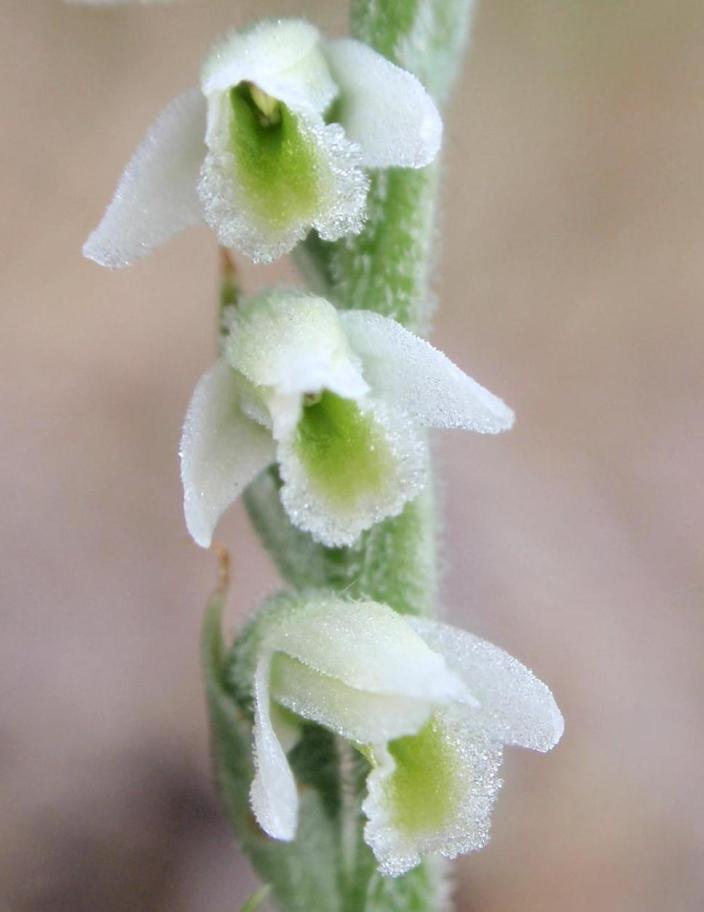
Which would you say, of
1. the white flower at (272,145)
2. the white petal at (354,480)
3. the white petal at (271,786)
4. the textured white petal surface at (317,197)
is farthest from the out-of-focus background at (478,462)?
the white petal at (271,786)

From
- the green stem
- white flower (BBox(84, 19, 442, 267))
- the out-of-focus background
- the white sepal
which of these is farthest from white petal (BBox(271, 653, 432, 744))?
the out-of-focus background

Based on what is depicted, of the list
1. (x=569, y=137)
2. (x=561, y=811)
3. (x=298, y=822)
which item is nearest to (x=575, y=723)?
(x=561, y=811)

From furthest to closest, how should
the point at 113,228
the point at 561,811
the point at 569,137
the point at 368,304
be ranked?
the point at 569,137, the point at 561,811, the point at 368,304, the point at 113,228

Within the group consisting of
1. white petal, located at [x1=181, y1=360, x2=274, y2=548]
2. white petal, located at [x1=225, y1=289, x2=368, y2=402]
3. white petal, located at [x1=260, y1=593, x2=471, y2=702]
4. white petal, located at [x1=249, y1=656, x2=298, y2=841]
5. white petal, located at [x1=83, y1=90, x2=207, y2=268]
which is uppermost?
white petal, located at [x1=83, y1=90, x2=207, y2=268]

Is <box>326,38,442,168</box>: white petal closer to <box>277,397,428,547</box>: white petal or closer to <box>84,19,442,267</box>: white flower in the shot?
<box>84,19,442,267</box>: white flower

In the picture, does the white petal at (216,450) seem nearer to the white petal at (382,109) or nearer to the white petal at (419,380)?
the white petal at (419,380)

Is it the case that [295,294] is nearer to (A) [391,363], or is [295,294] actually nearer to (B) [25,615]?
(A) [391,363]

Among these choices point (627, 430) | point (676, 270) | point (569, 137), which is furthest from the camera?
point (569, 137)
